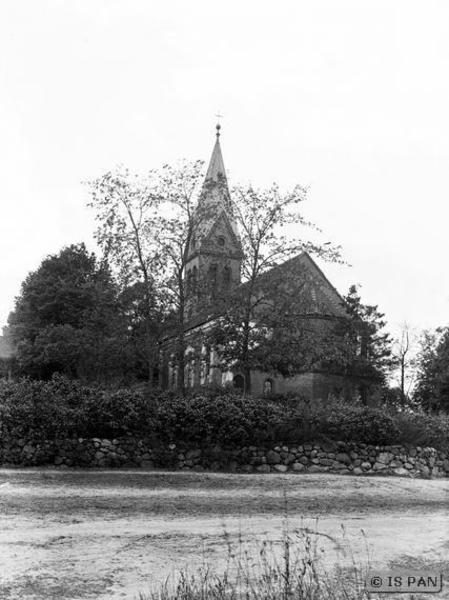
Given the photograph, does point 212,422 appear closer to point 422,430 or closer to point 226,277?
point 422,430

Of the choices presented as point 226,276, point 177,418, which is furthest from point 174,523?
point 226,276

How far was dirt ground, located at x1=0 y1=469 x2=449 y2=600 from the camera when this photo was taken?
7.95 metres

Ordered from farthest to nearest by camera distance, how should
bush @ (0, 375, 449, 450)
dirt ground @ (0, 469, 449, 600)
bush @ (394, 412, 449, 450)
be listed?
bush @ (394, 412, 449, 450), bush @ (0, 375, 449, 450), dirt ground @ (0, 469, 449, 600)

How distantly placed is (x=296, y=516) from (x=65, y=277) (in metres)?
48.0

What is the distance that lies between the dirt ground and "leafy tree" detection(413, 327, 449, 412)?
34508mm

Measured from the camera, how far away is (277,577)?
6.59 meters

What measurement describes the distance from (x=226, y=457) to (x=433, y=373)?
131 feet

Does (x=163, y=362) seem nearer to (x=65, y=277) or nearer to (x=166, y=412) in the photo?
(x=166, y=412)

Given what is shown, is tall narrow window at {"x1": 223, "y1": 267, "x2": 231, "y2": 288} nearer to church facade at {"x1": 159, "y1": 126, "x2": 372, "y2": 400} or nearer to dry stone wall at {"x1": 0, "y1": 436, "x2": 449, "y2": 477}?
church facade at {"x1": 159, "y1": 126, "x2": 372, "y2": 400}

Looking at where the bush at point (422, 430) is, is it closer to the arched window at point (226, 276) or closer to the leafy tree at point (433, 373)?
the arched window at point (226, 276)

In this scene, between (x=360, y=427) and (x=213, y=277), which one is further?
(x=213, y=277)

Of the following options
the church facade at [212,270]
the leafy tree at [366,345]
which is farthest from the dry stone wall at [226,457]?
the leafy tree at [366,345]

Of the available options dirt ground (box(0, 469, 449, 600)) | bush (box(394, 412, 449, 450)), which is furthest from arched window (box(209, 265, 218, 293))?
dirt ground (box(0, 469, 449, 600))

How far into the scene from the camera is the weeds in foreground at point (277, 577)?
19.2 feet
